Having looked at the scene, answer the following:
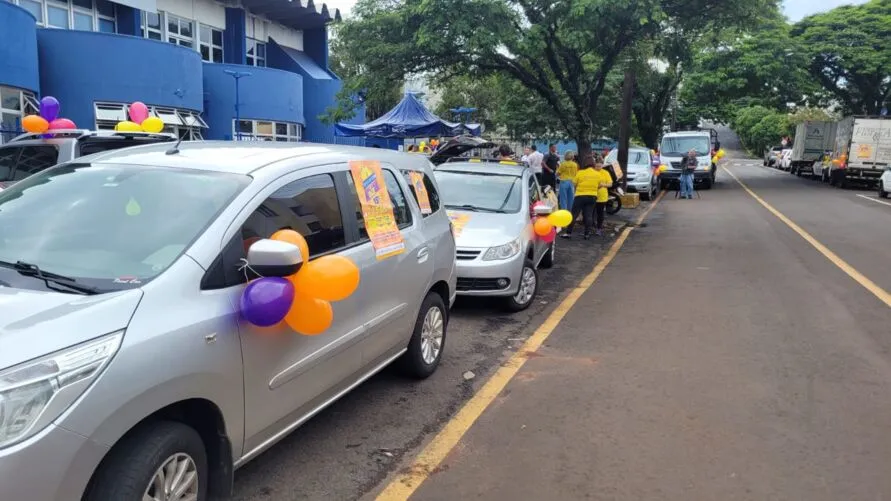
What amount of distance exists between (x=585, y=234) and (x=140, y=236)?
11072mm

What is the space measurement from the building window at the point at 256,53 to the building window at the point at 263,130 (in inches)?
121

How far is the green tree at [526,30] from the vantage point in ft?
37.7

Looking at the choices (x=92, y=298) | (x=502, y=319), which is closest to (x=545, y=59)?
(x=502, y=319)

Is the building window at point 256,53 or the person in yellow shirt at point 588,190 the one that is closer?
the person in yellow shirt at point 588,190

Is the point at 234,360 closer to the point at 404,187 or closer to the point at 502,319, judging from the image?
the point at 404,187

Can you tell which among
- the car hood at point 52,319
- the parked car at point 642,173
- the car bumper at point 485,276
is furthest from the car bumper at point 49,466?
the parked car at point 642,173

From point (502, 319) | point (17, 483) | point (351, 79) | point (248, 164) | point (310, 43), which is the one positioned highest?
point (310, 43)

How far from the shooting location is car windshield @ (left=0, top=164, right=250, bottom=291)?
298cm

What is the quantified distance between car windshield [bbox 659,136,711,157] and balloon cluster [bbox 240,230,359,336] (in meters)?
27.1

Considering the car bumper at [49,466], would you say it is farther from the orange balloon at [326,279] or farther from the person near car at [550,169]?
the person near car at [550,169]

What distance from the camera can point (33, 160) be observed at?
827 centimetres

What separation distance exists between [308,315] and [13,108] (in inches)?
560

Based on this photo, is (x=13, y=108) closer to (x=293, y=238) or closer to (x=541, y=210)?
(x=541, y=210)

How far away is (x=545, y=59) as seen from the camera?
622 inches
